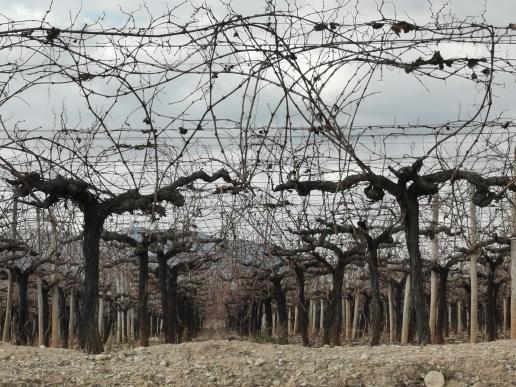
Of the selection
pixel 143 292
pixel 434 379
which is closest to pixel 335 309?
pixel 143 292

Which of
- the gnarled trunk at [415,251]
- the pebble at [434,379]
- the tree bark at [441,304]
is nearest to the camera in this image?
the pebble at [434,379]

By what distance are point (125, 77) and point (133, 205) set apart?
6527 millimetres

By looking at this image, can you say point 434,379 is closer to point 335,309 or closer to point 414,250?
point 414,250

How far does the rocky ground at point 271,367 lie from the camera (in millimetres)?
7250

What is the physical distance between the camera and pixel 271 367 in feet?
25.4

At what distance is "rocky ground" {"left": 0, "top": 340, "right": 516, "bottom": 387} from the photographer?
23.8 ft

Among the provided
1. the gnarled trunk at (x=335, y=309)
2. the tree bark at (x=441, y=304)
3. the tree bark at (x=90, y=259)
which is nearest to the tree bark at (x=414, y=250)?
the tree bark at (x=90, y=259)

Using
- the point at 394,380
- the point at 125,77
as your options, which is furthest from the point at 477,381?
the point at 125,77

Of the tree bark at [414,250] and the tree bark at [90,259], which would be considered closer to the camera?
the tree bark at [414,250]

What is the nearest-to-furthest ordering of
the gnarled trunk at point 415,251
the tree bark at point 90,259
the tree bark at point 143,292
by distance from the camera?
the gnarled trunk at point 415,251, the tree bark at point 90,259, the tree bark at point 143,292

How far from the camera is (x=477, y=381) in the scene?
7.19m

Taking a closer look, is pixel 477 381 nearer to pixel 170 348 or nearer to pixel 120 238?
pixel 170 348

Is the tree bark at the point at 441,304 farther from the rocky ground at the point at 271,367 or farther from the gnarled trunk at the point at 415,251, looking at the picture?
the rocky ground at the point at 271,367

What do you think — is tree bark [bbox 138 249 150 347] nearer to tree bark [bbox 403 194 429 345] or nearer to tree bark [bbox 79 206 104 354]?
tree bark [bbox 79 206 104 354]
